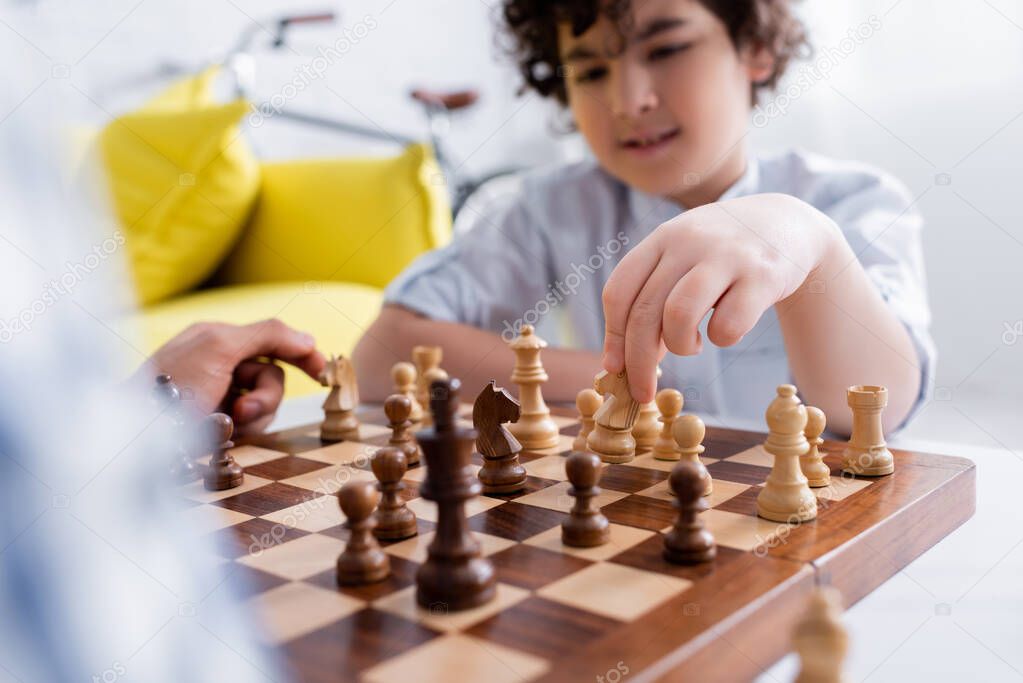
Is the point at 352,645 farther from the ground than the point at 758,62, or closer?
closer

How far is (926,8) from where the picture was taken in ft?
9.20

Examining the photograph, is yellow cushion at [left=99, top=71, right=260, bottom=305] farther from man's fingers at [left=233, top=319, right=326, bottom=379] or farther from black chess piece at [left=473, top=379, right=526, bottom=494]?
black chess piece at [left=473, top=379, right=526, bottom=494]

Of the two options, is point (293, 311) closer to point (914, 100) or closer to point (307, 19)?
point (307, 19)

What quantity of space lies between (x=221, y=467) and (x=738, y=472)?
0.53 meters

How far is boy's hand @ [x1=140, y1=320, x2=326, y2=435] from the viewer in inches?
47.5

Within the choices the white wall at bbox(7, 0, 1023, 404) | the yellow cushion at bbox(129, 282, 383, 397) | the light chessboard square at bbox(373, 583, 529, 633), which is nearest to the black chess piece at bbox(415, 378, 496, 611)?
the light chessboard square at bbox(373, 583, 529, 633)

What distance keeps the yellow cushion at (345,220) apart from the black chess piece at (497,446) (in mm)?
1943

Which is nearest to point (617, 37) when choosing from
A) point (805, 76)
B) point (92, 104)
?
point (805, 76)

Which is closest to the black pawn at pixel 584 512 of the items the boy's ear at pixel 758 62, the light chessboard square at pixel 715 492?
the light chessboard square at pixel 715 492

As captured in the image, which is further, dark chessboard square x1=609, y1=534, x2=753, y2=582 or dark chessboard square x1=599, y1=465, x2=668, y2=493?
dark chessboard square x1=599, y1=465, x2=668, y2=493

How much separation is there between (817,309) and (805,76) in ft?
6.91

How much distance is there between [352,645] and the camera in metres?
0.56

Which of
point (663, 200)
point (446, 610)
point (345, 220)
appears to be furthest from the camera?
point (345, 220)

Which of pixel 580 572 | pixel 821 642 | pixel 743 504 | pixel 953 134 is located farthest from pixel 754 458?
pixel 953 134
